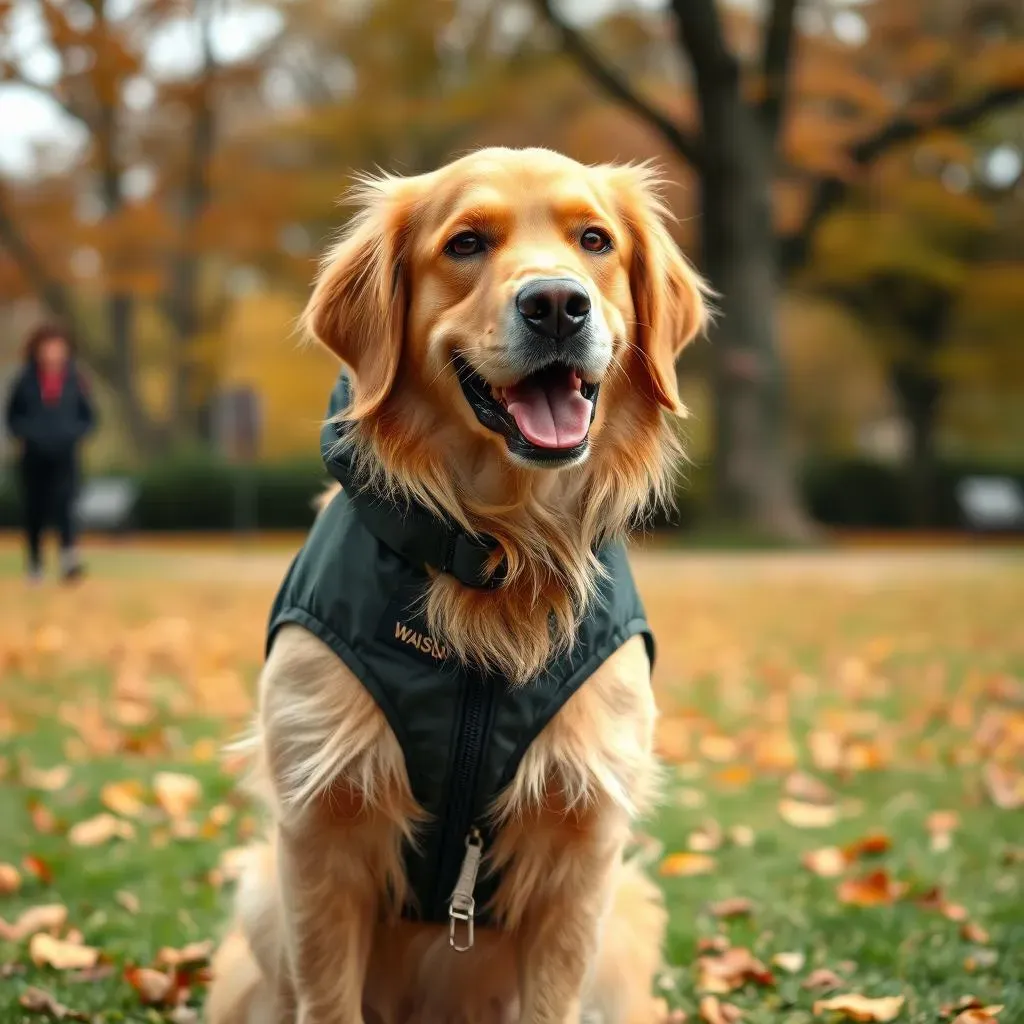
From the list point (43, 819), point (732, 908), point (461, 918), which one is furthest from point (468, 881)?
point (43, 819)

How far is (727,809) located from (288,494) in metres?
23.8

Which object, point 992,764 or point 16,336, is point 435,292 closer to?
point 992,764

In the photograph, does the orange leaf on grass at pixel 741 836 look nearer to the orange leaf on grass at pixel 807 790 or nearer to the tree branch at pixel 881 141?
the orange leaf on grass at pixel 807 790

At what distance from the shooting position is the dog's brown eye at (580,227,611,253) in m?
3.05

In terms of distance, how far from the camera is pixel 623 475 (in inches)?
119

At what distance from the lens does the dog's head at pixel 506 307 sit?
2824 millimetres

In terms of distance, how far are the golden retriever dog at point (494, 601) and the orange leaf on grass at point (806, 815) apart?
1.90 meters

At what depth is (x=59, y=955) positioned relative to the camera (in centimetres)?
353

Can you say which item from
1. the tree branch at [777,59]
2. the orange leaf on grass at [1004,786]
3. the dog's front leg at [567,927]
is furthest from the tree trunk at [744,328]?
the dog's front leg at [567,927]

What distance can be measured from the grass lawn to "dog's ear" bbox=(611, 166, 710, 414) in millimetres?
1605

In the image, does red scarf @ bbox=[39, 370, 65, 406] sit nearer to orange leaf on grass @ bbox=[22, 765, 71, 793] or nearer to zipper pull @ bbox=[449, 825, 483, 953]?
orange leaf on grass @ bbox=[22, 765, 71, 793]

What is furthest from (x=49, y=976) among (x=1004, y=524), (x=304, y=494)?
(x=1004, y=524)

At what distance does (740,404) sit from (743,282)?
5.82ft

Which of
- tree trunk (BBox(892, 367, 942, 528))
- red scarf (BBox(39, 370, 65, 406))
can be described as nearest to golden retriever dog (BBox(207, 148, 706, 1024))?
red scarf (BBox(39, 370, 65, 406))
